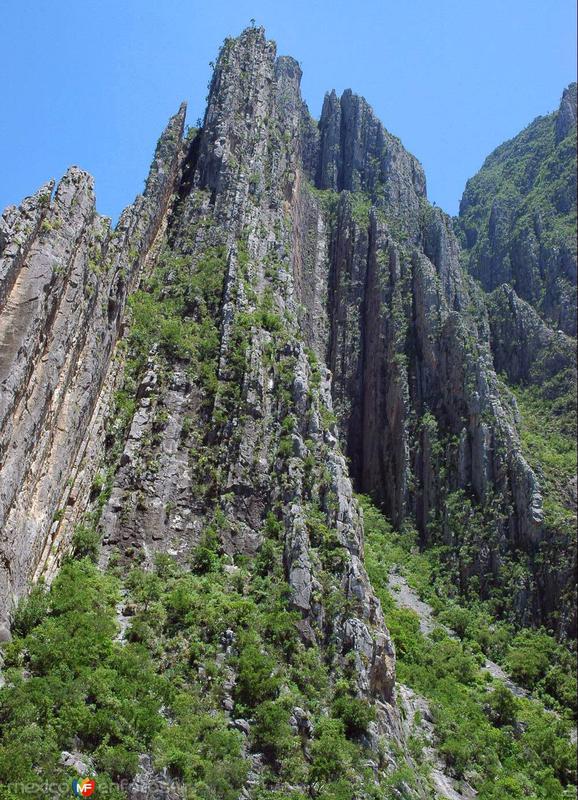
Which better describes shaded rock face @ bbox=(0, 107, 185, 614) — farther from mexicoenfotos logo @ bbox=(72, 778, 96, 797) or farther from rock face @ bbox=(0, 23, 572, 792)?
mexicoenfotos logo @ bbox=(72, 778, 96, 797)

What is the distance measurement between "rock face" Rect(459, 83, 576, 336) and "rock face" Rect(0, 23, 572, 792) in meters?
2.71

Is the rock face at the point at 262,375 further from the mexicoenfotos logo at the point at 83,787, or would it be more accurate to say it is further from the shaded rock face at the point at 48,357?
the mexicoenfotos logo at the point at 83,787

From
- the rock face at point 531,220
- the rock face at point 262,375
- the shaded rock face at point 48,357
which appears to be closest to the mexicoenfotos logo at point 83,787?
the rock face at point 262,375

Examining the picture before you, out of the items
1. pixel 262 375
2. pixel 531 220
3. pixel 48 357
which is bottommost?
pixel 48 357

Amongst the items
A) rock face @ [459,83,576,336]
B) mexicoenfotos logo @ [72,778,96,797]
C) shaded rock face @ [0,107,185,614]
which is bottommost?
mexicoenfotos logo @ [72,778,96,797]

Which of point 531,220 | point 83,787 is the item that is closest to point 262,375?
point 83,787

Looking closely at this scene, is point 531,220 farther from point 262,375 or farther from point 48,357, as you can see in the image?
point 48,357

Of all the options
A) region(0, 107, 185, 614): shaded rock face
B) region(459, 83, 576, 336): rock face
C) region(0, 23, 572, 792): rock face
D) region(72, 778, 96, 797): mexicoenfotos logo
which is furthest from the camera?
region(459, 83, 576, 336): rock face

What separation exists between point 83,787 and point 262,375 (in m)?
22.1

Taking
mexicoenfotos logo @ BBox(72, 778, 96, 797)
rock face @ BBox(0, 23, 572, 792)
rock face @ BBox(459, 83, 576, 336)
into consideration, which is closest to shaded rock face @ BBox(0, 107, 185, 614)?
rock face @ BBox(0, 23, 572, 792)

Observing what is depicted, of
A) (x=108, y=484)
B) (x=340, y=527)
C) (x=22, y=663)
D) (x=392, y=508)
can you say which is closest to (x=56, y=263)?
(x=108, y=484)

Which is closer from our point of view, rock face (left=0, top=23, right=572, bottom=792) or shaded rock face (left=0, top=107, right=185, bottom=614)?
shaded rock face (left=0, top=107, right=185, bottom=614)

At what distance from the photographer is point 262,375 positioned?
1467 inches

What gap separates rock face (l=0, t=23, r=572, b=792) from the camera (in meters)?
25.9
